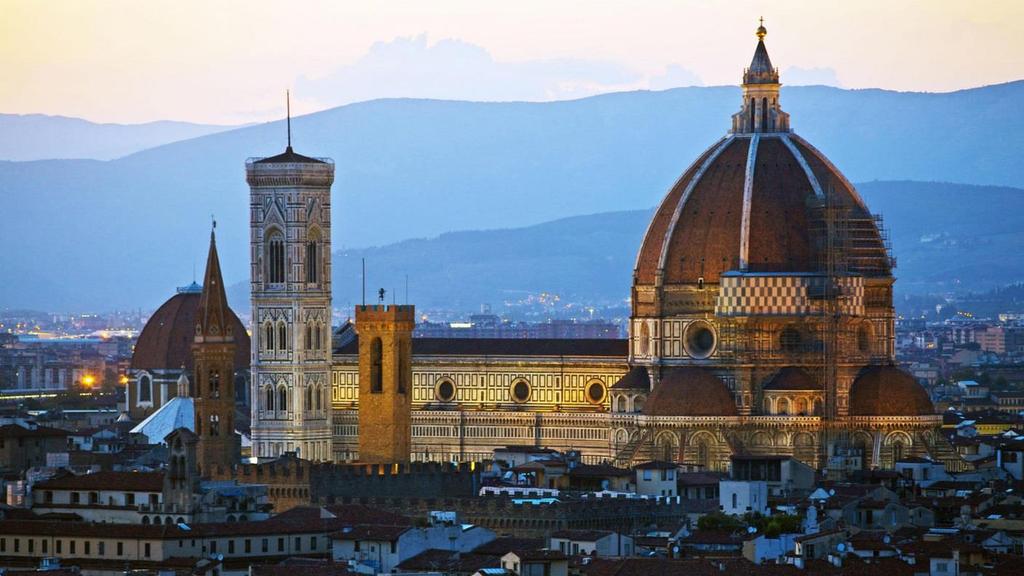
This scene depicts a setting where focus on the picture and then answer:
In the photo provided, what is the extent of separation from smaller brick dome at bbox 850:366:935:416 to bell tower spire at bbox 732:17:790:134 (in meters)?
12.7

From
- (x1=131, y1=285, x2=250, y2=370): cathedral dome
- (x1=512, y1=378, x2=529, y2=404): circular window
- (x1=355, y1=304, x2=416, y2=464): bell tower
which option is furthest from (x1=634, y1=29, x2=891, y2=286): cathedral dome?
(x1=131, y1=285, x2=250, y2=370): cathedral dome

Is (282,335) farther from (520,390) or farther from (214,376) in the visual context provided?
(214,376)

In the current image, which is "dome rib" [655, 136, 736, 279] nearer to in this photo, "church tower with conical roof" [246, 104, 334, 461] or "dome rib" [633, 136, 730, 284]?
"dome rib" [633, 136, 730, 284]

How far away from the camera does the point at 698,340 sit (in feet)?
454

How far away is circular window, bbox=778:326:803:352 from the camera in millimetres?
135750

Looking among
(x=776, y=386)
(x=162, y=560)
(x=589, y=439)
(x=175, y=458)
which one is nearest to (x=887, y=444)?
(x=776, y=386)

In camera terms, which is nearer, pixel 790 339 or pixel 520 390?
pixel 790 339

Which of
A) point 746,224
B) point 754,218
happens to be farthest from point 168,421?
point 754,218

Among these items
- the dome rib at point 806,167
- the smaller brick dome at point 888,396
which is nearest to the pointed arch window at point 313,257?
the dome rib at point 806,167

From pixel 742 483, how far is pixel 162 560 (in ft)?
79.1

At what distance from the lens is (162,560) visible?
84688 mm

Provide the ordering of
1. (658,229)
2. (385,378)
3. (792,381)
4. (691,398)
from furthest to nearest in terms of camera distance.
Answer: (658,229) → (385,378) → (792,381) → (691,398)

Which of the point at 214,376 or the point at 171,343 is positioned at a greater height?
the point at 171,343

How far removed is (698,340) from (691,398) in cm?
567
